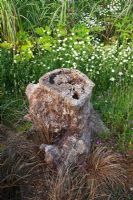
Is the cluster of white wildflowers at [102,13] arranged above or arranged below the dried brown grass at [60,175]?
above

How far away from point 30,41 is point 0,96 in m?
1.32

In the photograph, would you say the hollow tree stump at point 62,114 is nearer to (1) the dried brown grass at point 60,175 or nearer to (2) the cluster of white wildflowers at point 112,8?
(1) the dried brown grass at point 60,175

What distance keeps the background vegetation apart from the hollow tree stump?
444mm

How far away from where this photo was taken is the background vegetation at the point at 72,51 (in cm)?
527

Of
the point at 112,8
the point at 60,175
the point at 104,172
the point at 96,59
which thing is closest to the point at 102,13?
the point at 112,8

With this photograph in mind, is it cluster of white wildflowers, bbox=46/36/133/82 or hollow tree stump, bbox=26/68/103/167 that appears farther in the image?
cluster of white wildflowers, bbox=46/36/133/82

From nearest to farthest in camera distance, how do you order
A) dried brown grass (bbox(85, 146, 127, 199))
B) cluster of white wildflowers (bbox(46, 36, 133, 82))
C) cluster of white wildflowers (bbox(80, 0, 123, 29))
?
A: dried brown grass (bbox(85, 146, 127, 199))
cluster of white wildflowers (bbox(46, 36, 133, 82))
cluster of white wildflowers (bbox(80, 0, 123, 29))

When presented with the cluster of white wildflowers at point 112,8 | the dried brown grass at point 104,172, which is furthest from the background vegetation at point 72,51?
the dried brown grass at point 104,172

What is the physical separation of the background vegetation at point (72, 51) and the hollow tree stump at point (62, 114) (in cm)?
44

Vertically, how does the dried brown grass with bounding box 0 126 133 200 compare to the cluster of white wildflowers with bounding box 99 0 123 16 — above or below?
below

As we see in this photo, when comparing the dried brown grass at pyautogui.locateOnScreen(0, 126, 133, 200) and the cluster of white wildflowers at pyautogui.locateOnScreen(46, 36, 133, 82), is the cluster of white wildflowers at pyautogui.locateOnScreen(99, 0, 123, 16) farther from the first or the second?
the dried brown grass at pyautogui.locateOnScreen(0, 126, 133, 200)

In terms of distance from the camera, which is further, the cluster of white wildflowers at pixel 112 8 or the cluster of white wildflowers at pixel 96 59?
the cluster of white wildflowers at pixel 112 8

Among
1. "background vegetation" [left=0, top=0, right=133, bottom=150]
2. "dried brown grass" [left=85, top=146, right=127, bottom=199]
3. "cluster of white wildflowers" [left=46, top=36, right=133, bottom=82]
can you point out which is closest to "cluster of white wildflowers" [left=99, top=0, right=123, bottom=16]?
"background vegetation" [left=0, top=0, right=133, bottom=150]

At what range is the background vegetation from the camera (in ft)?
17.3
